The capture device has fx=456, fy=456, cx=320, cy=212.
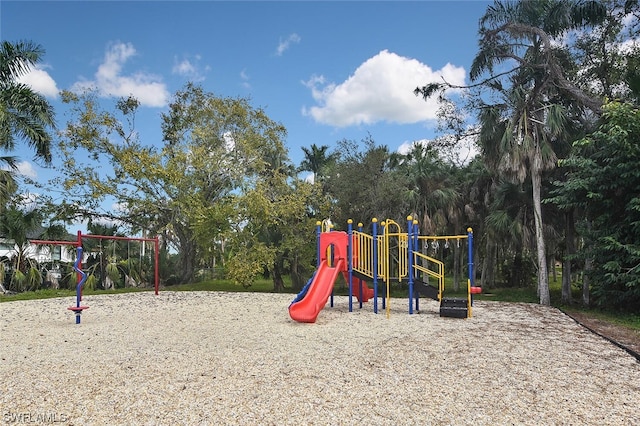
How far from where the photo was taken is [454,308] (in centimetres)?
1022

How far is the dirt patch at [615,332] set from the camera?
23.1 feet

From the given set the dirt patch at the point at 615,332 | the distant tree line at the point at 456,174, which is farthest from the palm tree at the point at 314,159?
the dirt patch at the point at 615,332

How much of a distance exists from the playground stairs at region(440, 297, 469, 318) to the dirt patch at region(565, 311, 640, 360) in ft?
7.80

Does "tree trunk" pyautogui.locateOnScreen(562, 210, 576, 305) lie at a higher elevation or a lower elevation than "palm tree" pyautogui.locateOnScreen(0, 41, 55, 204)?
lower

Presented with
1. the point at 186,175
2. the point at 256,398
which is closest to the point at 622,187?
the point at 256,398

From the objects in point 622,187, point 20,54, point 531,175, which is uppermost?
point 20,54

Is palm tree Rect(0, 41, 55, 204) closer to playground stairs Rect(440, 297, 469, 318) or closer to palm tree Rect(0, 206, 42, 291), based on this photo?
palm tree Rect(0, 206, 42, 291)

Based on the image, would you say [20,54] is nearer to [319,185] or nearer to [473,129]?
[319,185]

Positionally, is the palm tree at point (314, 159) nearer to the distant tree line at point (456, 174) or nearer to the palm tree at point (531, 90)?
the distant tree line at point (456, 174)

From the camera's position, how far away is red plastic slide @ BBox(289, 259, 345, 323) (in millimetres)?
9073

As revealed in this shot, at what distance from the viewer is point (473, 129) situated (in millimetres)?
19469

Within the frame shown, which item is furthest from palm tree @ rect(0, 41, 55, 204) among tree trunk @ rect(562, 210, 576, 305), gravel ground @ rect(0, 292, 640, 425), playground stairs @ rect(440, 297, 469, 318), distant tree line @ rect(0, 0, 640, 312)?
tree trunk @ rect(562, 210, 576, 305)

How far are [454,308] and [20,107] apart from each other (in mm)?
16043

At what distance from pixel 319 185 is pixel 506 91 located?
8791 millimetres
